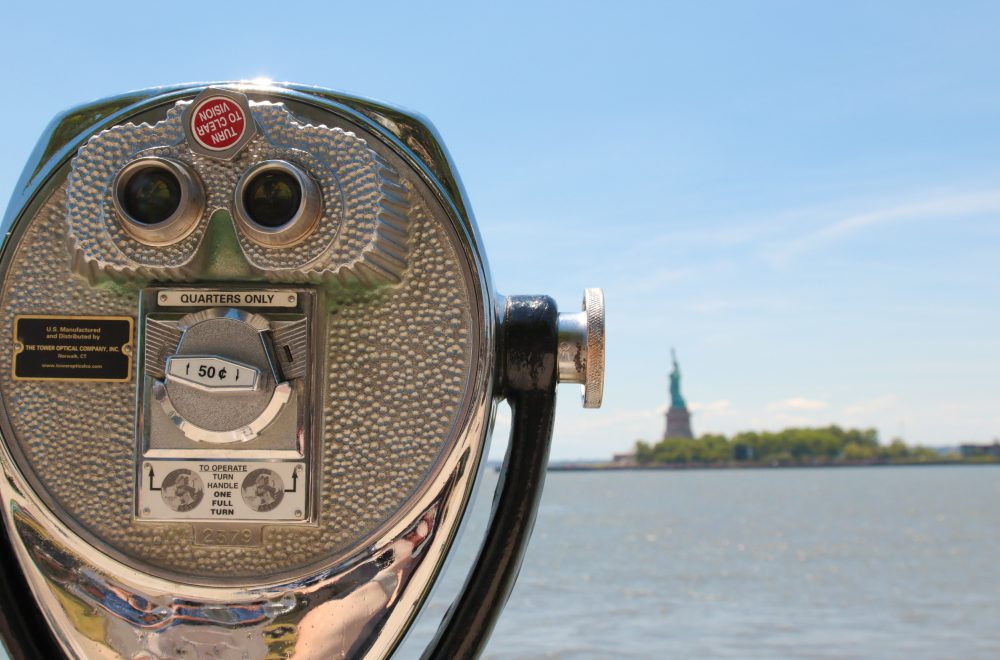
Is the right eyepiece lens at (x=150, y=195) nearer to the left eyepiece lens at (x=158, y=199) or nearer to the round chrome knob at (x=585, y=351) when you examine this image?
the left eyepiece lens at (x=158, y=199)

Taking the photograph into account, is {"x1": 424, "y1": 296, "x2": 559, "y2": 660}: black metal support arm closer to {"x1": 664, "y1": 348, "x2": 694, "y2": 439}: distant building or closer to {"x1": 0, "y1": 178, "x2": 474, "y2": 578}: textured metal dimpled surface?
{"x1": 0, "y1": 178, "x2": 474, "y2": 578}: textured metal dimpled surface

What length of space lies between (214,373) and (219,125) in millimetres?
327

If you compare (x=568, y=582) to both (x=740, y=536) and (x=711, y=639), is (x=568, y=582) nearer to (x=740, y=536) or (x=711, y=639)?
(x=711, y=639)

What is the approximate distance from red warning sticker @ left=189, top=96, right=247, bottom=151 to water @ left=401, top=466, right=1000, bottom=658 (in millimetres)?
1451

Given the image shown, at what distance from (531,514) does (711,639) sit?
9414 mm

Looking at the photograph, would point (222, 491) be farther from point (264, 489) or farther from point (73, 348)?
point (73, 348)

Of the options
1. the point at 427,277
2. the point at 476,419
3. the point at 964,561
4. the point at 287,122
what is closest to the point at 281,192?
the point at 287,122

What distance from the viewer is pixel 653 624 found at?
1129cm

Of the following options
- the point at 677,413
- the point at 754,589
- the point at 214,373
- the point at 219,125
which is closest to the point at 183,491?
the point at 214,373

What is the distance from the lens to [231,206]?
1467 millimetres

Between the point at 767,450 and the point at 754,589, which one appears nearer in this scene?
the point at 754,589

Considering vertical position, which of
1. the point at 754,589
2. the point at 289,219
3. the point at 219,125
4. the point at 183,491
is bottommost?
the point at 754,589

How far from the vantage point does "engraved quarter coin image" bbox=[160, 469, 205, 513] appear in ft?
4.70

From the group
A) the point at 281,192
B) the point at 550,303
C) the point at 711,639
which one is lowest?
the point at 711,639
